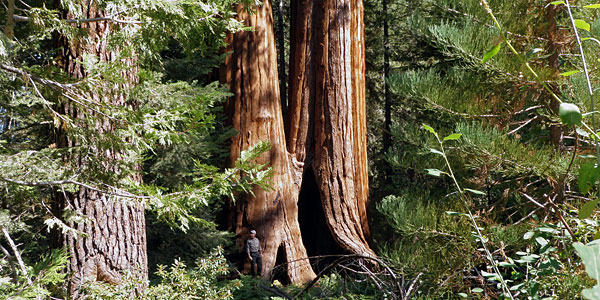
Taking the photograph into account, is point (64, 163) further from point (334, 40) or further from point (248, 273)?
point (334, 40)

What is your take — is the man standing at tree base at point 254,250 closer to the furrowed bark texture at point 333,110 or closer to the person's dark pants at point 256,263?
the person's dark pants at point 256,263

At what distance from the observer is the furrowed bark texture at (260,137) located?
6570mm

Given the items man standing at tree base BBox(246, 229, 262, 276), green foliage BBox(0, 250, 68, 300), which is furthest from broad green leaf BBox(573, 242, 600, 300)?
man standing at tree base BBox(246, 229, 262, 276)

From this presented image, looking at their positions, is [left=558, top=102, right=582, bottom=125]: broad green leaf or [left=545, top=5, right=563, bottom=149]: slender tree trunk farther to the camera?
[left=545, top=5, right=563, bottom=149]: slender tree trunk

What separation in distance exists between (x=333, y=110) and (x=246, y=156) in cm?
384

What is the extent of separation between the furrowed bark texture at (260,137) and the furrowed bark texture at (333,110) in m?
0.56

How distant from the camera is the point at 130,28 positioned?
3016 millimetres

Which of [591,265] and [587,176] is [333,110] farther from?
[591,265]

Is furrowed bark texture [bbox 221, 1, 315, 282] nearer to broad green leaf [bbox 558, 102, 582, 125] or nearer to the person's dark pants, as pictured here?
the person's dark pants

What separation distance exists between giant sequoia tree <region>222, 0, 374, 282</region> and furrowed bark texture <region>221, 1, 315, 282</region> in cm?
1

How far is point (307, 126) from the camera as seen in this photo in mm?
7180

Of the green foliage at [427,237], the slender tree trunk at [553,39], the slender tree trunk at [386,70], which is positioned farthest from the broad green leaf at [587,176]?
the slender tree trunk at [386,70]

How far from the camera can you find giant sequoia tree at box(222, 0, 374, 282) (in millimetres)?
6602

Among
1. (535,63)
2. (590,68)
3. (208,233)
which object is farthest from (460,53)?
(208,233)
